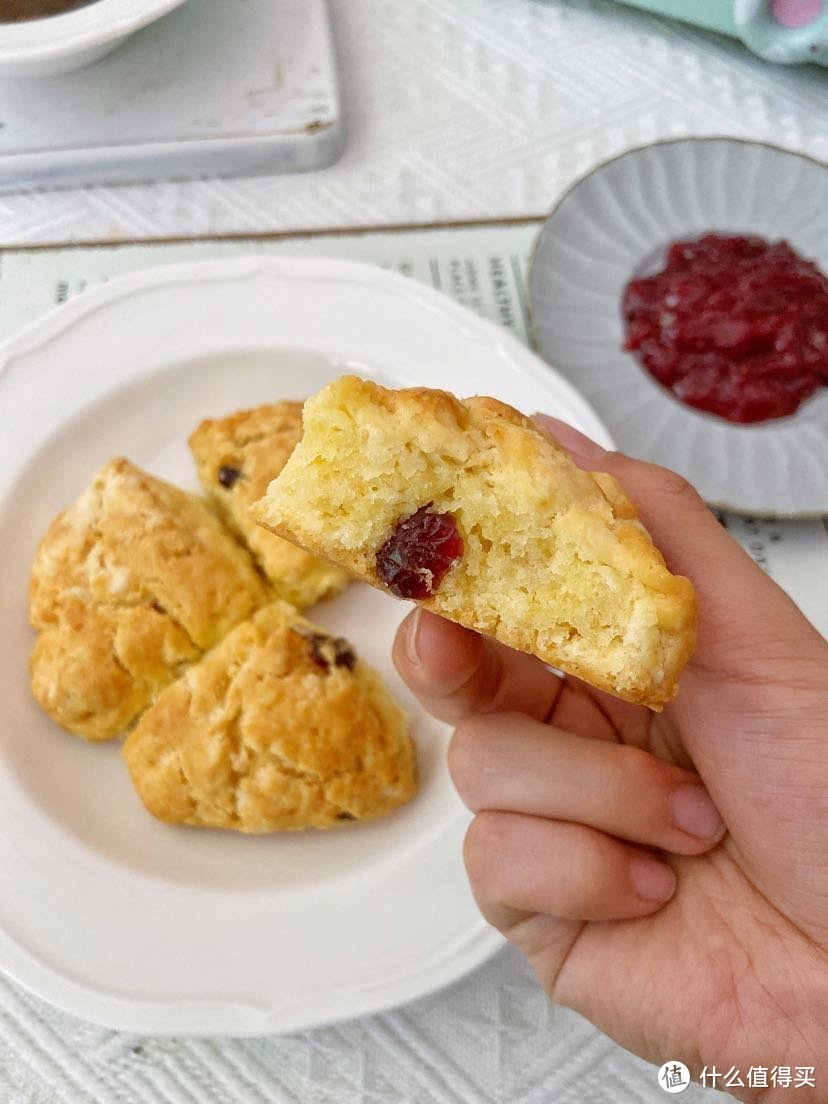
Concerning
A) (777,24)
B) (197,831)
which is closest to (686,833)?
(197,831)

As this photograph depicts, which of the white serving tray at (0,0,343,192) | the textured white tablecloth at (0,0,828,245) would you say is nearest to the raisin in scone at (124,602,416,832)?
the textured white tablecloth at (0,0,828,245)

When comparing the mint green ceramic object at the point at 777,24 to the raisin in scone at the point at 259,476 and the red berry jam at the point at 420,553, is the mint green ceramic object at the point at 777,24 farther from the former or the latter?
the red berry jam at the point at 420,553

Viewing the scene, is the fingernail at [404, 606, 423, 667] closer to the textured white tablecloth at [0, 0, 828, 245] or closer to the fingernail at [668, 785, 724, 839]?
the fingernail at [668, 785, 724, 839]

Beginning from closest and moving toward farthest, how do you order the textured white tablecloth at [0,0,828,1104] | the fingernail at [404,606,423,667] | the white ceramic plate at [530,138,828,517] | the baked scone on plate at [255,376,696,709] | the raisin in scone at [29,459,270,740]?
the baked scone on plate at [255,376,696,709] → the fingernail at [404,606,423,667] → the textured white tablecloth at [0,0,828,1104] → the raisin in scone at [29,459,270,740] → the white ceramic plate at [530,138,828,517]

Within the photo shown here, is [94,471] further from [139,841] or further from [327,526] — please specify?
[327,526]

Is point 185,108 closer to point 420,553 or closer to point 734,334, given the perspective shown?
point 734,334

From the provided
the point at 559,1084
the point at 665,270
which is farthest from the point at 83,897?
the point at 665,270
